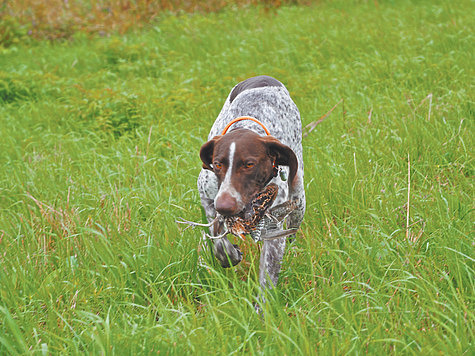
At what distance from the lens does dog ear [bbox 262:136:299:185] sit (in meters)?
2.66

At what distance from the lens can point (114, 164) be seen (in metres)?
4.77

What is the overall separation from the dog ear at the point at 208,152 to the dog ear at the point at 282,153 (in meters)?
0.28

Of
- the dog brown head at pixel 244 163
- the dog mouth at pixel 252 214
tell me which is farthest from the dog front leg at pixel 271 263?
the dog brown head at pixel 244 163

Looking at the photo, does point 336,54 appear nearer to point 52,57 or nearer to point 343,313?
point 52,57

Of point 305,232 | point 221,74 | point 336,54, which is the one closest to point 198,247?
point 305,232

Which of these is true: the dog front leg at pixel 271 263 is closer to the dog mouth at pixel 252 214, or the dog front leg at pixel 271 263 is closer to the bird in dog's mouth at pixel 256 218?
the bird in dog's mouth at pixel 256 218

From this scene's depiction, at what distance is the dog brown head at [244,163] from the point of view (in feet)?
8.24

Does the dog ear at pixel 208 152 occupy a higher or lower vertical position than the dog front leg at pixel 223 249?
higher

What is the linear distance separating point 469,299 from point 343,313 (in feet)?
2.31

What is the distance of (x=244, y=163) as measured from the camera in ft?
8.46

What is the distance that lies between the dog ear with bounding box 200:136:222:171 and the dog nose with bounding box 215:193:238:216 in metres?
0.38

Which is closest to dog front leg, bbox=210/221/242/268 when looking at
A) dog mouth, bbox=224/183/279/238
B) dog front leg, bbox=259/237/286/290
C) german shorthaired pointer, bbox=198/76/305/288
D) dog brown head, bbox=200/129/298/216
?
german shorthaired pointer, bbox=198/76/305/288

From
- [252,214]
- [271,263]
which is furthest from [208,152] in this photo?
[271,263]

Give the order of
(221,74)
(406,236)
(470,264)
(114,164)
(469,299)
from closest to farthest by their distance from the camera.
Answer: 1. (469,299)
2. (470,264)
3. (406,236)
4. (114,164)
5. (221,74)
